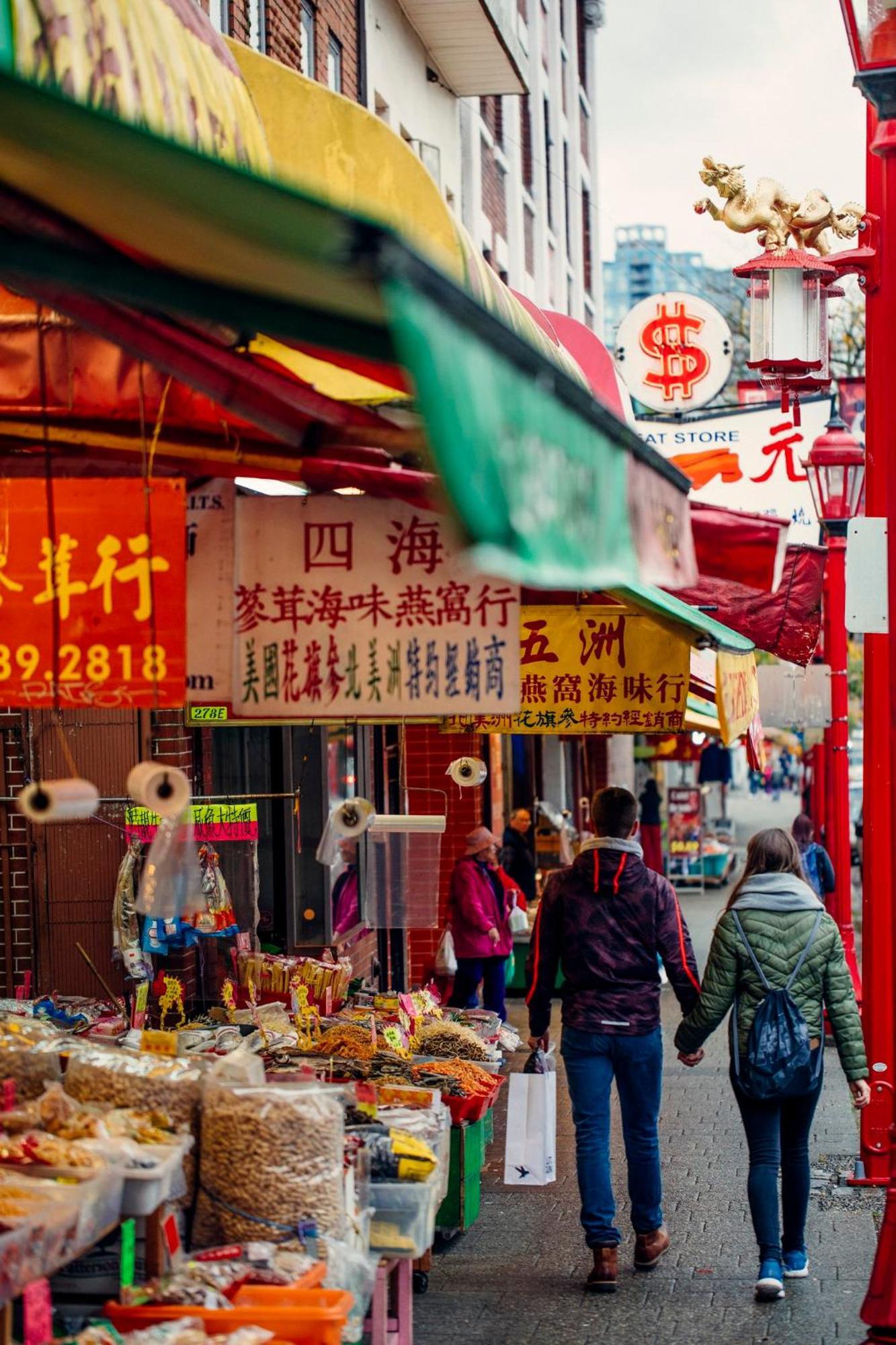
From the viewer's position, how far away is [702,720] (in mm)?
12023

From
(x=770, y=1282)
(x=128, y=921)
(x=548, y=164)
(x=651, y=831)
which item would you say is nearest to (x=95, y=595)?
(x=770, y=1282)

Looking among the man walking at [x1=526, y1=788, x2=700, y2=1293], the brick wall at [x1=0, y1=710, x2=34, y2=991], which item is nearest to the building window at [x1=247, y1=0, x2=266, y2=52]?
the brick wall at [x1=0, y1=710, x2=34, y2=991]

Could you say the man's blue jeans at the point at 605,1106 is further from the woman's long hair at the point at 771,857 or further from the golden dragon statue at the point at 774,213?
the golden dragon statue at the point at 774,213

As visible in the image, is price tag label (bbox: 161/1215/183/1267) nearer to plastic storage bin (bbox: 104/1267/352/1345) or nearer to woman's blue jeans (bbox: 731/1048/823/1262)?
plastic storage bin (bbox: 104/1267/352/1345)

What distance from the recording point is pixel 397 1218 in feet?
19.5

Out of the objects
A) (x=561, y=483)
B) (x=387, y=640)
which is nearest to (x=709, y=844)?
(x=387, y=640)

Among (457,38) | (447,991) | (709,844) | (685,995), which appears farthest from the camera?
(709,844)

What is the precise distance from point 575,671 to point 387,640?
2569mm

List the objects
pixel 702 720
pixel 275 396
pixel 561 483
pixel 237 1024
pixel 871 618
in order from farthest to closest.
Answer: pixel 702 720 → pixel 237 1024 → pixel 871 618 → pixel 275 396 → pixel 561 483

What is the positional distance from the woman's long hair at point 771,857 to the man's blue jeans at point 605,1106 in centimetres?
77

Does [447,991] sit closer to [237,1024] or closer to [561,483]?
[237,1024]

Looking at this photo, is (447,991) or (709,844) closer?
(447,991)

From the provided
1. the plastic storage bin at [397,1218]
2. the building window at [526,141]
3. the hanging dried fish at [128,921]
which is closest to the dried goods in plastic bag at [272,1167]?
the plastic storage bin at [397,1218]

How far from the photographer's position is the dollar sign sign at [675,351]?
1822 cm
